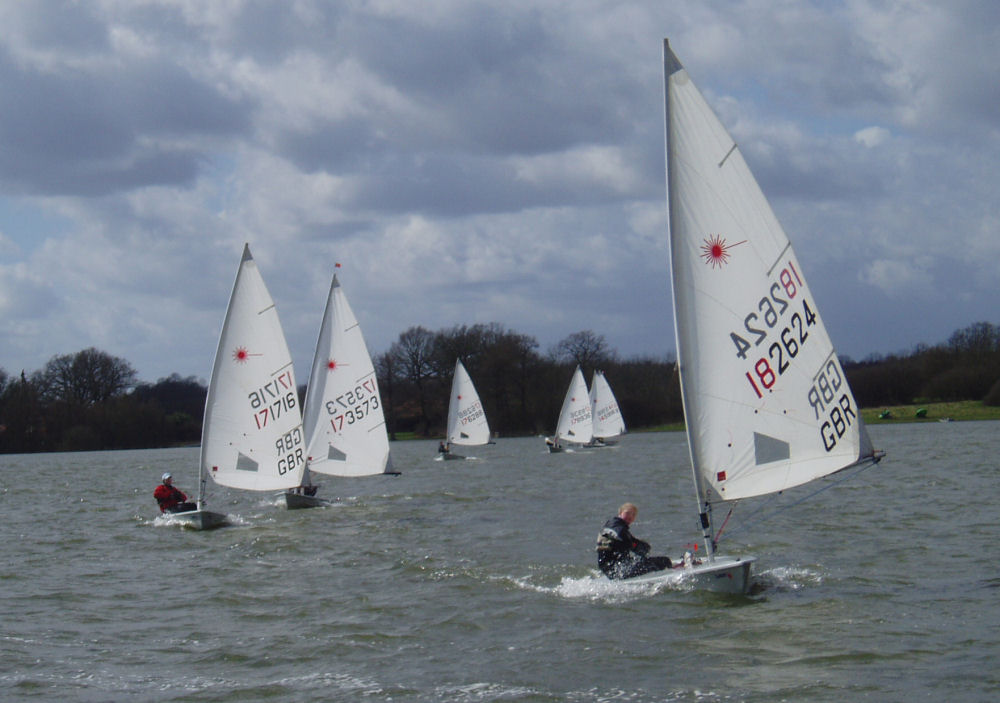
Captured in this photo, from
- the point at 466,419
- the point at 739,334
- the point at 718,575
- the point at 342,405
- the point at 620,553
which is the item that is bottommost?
the point at 718,575

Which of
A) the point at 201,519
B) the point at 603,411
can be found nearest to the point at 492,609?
the point at 201,519

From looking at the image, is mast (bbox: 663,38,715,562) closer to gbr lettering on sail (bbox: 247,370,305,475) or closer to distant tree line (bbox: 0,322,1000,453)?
gbr lettering on sail (bbox: 247,370,305,475)

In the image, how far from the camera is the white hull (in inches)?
417

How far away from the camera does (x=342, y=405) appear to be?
23.6 m

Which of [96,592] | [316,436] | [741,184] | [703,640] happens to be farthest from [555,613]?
[316,436]

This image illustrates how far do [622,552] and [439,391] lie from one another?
7203 cm

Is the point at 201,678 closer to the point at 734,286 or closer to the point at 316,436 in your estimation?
the point at 734,286

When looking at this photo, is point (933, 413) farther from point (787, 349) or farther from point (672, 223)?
point (672, 223)

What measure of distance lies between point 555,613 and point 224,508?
→ 617 inches

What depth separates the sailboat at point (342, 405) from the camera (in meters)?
23.2

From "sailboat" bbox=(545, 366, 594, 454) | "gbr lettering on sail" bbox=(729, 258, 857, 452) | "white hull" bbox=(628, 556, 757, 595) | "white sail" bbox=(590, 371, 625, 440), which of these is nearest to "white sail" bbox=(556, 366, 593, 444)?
"sailboat" bbox=(545, 366, 594, 454)

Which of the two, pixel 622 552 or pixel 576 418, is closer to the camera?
pixel 622 552

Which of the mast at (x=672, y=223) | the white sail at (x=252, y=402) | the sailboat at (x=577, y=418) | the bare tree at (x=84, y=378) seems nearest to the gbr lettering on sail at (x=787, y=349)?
the mast at (x=672, y=223)

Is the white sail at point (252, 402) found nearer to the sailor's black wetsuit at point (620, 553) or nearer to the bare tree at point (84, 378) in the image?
the sailor's black wetsuit at point (620, 553)
